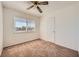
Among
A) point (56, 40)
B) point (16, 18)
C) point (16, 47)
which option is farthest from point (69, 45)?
point (16, 18)

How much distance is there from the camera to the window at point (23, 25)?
5.63 feet

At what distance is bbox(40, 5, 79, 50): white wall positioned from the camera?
191 centimetres

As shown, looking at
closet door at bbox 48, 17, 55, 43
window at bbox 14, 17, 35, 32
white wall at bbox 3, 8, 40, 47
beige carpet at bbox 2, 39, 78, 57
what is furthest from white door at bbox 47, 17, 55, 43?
window at bbox 14, 17, 35, 32

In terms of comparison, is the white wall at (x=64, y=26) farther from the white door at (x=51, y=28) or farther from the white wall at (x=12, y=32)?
the white wall at (x=12, y=32)

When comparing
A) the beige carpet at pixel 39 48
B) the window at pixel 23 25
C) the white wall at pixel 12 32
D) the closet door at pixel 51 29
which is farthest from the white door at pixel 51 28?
the window at pixel 23 25

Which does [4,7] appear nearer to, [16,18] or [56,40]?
[16,18]

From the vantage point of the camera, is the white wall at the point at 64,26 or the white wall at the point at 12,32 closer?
the white wall at the point at 12,32

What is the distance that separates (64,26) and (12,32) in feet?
4.77

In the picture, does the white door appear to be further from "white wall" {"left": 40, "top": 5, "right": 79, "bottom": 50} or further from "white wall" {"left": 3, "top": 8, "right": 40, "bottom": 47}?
"white wall" {"left": 3, "top": 8, "right": 40, "bottom": 47}

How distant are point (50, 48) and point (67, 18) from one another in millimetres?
996

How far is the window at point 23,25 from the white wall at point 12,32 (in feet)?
0.35

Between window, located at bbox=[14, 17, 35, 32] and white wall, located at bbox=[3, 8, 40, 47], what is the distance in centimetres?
11

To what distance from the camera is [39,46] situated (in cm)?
192

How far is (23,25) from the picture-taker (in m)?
1.76
